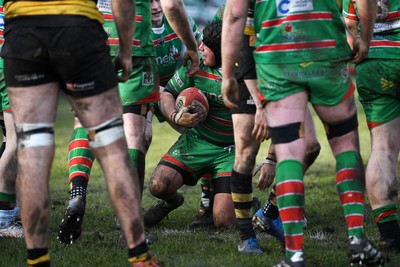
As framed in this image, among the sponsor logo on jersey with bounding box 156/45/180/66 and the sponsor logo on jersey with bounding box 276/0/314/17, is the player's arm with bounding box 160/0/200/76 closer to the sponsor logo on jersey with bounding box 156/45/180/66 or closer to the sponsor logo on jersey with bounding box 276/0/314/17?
the sponsor logo on jersey with bounding box 156/45/180/66

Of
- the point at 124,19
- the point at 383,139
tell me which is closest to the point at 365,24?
the point at 383,139

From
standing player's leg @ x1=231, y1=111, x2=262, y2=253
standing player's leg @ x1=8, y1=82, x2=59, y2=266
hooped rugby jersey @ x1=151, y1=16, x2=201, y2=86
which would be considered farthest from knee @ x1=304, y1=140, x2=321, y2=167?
standing player's leg @ x1=8, y1=82, x2=59, y2=266

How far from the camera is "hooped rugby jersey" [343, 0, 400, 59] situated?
21.2 feet

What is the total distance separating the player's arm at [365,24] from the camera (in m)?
5.92

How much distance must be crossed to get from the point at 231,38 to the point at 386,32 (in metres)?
1.51

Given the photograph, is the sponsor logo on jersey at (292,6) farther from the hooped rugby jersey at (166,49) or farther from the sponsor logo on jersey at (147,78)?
the hooped rugby jersey at (166,49)

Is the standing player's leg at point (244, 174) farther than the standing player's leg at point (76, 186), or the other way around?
the standing player's leg at point (76, 186)

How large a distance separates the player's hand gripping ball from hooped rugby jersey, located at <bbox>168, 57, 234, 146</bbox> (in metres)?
0.13

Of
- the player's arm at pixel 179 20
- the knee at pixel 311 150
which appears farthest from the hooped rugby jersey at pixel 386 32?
the player's arm at pixel 179 20

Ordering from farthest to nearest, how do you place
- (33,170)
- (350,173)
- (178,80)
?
(178,80) < (350,173) < (33,170)

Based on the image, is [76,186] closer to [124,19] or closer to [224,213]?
[224,213]

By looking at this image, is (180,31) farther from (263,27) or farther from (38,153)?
(38,153)

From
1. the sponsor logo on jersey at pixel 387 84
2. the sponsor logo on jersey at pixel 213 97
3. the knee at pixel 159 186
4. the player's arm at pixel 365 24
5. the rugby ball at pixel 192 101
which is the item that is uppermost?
the player's arm at pixel 365 24

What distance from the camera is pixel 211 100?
310 inches
